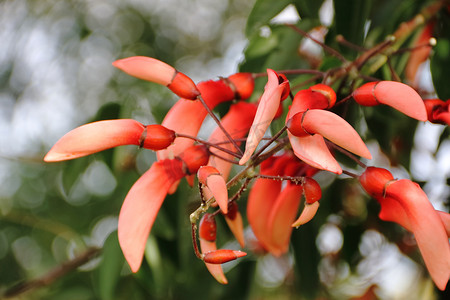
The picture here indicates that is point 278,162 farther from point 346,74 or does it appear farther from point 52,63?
point 52,63

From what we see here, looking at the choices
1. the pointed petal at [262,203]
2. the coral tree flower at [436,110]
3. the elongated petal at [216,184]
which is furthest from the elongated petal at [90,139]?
the coral tree flower at [436,110]

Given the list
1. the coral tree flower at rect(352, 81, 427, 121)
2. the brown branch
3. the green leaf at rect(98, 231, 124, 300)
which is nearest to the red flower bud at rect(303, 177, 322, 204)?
the coral tree flower at rect(352, 81, 427, 121)

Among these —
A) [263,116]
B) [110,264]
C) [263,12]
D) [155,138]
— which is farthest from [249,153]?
[110,264]

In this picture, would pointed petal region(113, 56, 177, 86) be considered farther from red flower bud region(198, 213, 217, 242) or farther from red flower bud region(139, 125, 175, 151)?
red flower bud region(198, 213, 217, 242)

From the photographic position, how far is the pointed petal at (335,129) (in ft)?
1.51

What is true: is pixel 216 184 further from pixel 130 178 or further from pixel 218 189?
pixel 130 178

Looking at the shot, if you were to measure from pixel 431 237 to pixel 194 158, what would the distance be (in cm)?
26

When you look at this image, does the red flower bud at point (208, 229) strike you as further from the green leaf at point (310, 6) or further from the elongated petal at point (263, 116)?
the green leaf at point (310, 6)

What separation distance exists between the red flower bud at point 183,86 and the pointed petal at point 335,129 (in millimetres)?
172

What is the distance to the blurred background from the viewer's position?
98 centimetres

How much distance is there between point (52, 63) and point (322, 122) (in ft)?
6.69

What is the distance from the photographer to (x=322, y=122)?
47 centimetres

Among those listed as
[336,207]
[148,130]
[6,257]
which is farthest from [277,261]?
[148,130]

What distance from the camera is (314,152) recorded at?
49cm
